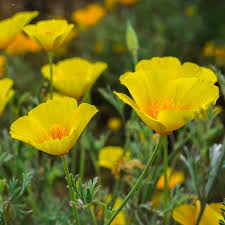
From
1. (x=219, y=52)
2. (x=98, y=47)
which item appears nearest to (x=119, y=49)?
(x=98, y=47)

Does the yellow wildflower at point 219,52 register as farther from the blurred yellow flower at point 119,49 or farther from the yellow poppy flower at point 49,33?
the yellow poppy flower at point 49,33

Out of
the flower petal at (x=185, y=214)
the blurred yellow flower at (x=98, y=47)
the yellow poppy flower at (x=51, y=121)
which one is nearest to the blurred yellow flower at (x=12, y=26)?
the yellow poppy flower at (x=51, y=121)

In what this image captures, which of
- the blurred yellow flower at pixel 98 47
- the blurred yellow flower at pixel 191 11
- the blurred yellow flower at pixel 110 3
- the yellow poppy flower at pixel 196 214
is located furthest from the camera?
the blurred yellow flower at pixel 110 3

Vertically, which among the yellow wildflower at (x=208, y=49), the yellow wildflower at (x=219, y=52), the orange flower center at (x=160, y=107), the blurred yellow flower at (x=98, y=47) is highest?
the orange flower center at (x=160, y=107)

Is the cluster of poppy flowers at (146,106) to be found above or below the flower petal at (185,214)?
above

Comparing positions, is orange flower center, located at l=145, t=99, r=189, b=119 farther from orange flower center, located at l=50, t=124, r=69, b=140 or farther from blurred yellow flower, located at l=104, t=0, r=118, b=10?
blurred yellow flower, located at l=104, t=0, r=118, b=10

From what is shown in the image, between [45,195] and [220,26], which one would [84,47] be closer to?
[220,26]

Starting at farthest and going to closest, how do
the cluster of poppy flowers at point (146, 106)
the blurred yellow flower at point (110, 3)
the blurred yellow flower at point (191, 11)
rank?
the blurred yellow flower at point (110, 3) → the blurred yellow flower at point (191, 11) → the cluster of poppy flowers at point (146, 106)
